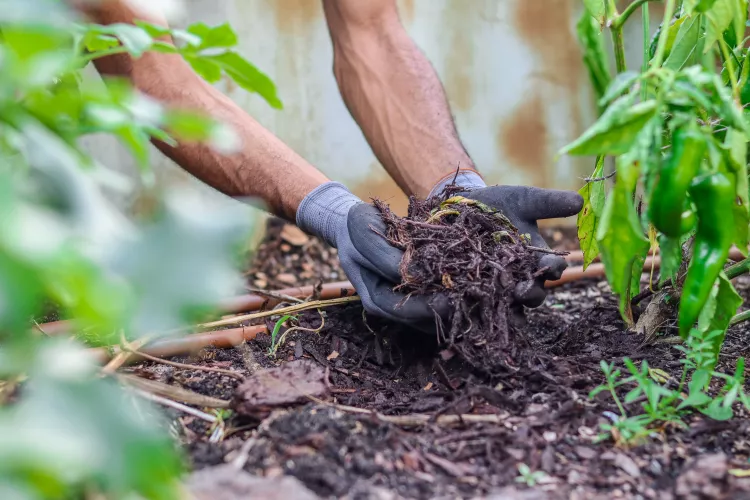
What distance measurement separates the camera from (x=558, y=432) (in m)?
0.94

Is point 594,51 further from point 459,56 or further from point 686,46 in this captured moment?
point 459,56

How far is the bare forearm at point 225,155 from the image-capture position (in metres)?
1.63

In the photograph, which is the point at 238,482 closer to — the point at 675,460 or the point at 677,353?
the point at 675,460

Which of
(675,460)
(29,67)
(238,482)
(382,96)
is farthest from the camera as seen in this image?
(382,96)

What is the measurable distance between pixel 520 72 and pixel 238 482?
8.80 feet

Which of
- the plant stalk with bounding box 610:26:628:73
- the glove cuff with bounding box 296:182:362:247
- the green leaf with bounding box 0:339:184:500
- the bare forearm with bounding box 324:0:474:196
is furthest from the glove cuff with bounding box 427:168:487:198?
the green leaf with bounding box 0:339:184:500

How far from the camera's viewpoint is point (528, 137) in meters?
3.08

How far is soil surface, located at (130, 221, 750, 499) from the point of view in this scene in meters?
0.81

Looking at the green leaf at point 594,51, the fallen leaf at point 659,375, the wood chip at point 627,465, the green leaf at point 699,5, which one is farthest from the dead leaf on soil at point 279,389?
the green leaf at point 699,5

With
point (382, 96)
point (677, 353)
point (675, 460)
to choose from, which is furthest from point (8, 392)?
point (382, 96)

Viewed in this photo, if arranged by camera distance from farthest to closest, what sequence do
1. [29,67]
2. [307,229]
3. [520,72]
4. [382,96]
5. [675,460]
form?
1. [520,72]
2. [382,96]
3. [307,229]
4. [675,460]
5. [29,67]

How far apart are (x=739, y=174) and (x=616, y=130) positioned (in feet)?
0.71

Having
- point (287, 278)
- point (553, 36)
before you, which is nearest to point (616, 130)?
point (287, 278)

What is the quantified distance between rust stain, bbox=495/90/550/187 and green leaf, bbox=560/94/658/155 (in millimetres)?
2293
